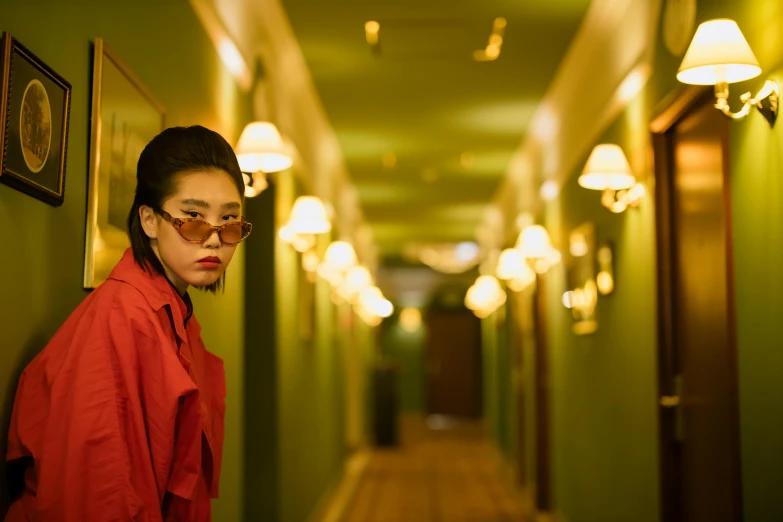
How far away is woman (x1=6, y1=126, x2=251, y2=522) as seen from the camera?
67.6 inches

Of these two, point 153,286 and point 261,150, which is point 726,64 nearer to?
point 153,286

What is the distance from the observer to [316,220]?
5.57 m

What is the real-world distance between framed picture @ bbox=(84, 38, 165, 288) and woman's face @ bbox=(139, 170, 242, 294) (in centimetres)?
50

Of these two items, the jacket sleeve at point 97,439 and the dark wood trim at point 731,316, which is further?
the dark wood trim at point 731,316

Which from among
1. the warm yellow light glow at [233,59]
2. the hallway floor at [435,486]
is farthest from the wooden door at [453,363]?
the warm yellow light glow at [233,59]

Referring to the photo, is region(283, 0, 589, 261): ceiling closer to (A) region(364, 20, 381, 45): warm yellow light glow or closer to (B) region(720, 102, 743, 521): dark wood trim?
(A) region(364, 20, 381, 45): warm yellow light glow

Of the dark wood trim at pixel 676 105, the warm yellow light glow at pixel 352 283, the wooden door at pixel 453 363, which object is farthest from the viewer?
the wooden door at pixel 453 363

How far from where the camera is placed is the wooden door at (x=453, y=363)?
67.4ft

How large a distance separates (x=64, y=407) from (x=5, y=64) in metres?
0.69

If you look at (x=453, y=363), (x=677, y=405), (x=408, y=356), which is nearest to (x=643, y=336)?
(x=677, y=405)

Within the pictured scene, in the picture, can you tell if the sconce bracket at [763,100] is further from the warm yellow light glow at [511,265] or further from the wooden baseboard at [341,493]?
the warm yellow light glow at [511,265]

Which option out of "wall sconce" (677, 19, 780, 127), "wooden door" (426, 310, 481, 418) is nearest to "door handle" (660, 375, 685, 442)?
"wall sconce" (677, 19, 780, 127)

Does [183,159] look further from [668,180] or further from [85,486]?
[668,180]

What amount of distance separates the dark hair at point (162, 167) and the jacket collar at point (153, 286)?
20 millimetres
